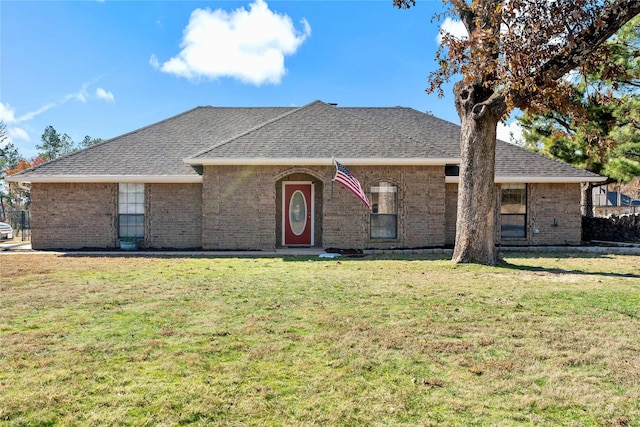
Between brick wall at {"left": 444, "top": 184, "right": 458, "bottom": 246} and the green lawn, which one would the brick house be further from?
the green lawn

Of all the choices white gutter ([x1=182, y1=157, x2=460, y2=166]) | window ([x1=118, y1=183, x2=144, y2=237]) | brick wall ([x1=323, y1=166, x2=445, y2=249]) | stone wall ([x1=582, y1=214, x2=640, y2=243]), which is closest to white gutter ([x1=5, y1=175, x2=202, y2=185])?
window ([x1=118, y1=183, x2=144, y2=237])

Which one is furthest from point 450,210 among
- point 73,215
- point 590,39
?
point 73,215

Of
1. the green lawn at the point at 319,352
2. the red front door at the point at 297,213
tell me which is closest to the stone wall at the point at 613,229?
the green lawn at the point at 319,352

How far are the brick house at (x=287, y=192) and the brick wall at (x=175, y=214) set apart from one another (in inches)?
1.4

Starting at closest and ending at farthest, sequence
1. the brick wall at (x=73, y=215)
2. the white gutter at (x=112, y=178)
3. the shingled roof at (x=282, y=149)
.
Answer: the shingled roof at (x=282, y=149)
the white gutter at (x=112, y=178)
the brick wall at (x=73, y=215)

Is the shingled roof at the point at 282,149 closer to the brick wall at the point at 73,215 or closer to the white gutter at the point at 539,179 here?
the white gutter at the point at 539,179

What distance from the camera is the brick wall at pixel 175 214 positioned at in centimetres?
1481

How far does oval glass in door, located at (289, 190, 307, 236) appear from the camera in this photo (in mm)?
15547

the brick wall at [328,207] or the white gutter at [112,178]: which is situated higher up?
the white gutter at [112,178]

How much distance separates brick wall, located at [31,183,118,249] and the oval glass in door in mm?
6311

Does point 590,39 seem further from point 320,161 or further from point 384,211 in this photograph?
point 320,161

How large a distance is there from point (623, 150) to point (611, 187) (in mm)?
66295

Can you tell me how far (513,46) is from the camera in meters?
8.20

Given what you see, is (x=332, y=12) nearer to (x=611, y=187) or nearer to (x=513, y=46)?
(x=513, y=46)
